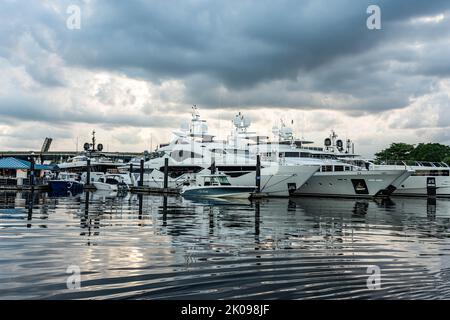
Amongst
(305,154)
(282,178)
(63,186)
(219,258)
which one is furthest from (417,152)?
(219,258)

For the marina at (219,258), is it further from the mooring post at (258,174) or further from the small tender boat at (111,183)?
the small tender boat at (111,183)

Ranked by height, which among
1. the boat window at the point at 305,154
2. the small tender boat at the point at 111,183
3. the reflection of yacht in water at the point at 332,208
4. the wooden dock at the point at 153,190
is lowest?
the reflection of yacht in water at the point at 332,208

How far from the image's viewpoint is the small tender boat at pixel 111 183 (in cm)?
6188

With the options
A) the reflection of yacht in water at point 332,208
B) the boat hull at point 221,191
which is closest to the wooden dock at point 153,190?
the boat hull at point 221,191

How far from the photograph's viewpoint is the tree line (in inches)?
3935

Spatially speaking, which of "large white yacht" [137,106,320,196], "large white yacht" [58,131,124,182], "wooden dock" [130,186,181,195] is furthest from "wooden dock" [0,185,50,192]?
"large white yacht" [58,131,124,182]

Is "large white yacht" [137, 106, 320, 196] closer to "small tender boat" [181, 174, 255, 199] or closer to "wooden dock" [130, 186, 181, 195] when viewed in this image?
"wooden dock" [130, 186, 181, 195]

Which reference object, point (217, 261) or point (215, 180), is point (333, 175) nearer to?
point (215, 180)

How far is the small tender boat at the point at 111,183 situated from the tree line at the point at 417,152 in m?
59.3

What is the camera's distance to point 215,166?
53.5 m

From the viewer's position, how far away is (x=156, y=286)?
8.43m

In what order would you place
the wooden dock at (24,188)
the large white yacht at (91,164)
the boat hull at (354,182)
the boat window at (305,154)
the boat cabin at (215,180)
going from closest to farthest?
the boat cabin at (215,180), the boat hull at (354,182), the boat window at (305,154), the wooden dock at (24,188), the large white yacht at (91,164)
